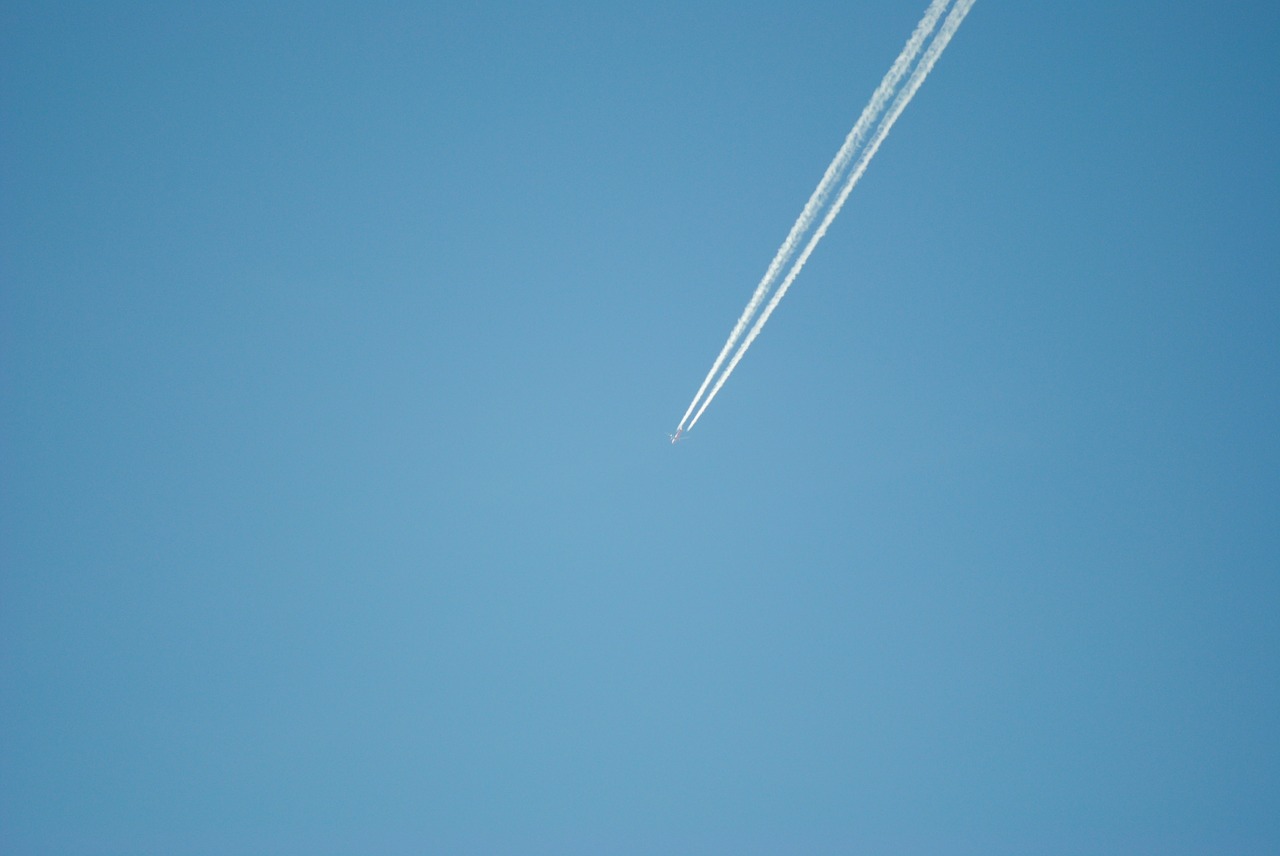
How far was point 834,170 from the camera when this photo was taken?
719cm

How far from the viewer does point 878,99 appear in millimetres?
7082

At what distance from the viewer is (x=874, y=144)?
282 inches

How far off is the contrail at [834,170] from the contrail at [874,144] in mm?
83

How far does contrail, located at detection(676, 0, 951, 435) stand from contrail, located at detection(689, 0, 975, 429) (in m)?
0.08

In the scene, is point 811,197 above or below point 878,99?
below

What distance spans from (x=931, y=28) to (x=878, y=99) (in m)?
0.69

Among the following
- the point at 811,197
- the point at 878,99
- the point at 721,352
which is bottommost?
the point at 721,352

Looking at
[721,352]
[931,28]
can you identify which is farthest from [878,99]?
[721,352]

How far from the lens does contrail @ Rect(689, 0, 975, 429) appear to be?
692cm

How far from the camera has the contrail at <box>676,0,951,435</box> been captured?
6961 mm

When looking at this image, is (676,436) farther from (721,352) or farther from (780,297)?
(780,297)

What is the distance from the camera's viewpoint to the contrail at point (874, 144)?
6.92m

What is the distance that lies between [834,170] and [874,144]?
408 mm

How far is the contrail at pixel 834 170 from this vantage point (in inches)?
274
